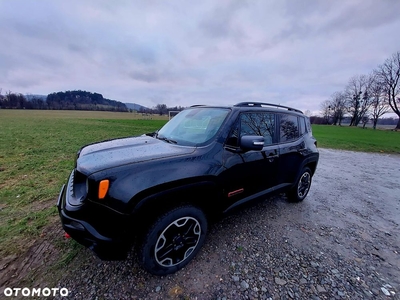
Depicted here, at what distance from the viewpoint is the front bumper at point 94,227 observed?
1.67 meters

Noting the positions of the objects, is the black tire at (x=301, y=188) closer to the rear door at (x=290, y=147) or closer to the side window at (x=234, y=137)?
the rear door at (x=290, y=147)

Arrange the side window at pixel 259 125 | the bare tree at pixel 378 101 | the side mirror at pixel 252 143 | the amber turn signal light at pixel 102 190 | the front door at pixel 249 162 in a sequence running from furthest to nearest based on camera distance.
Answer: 1. the bare tree at pixel 378 101
2. the side window at pixel 259 125
3. the front door at pixel 249 162
4. the side mirror at pixel 252 143
5. the amber turn signal light at pixel 102 190

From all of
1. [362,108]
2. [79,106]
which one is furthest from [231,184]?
[79,106]

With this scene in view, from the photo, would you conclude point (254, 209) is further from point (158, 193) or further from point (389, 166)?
point (389, 166)

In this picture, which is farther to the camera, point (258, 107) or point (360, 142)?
point (360, 142)

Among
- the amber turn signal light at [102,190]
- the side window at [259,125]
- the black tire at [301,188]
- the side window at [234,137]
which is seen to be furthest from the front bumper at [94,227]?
the black tire at [301,188]

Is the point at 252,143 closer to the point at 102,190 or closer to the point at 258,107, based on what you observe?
the point at 258,107

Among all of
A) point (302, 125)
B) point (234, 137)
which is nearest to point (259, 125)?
point (234, 137)

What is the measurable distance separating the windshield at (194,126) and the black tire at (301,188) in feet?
7.30

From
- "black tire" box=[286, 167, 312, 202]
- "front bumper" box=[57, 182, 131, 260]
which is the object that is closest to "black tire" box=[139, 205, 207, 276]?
"front bumper" box=[57, 182, 131, 260]

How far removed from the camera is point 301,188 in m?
3.87

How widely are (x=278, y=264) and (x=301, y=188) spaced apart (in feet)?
6.76

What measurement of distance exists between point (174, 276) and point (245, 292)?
30.3 inches

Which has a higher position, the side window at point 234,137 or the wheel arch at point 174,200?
the side window at point 234,137
